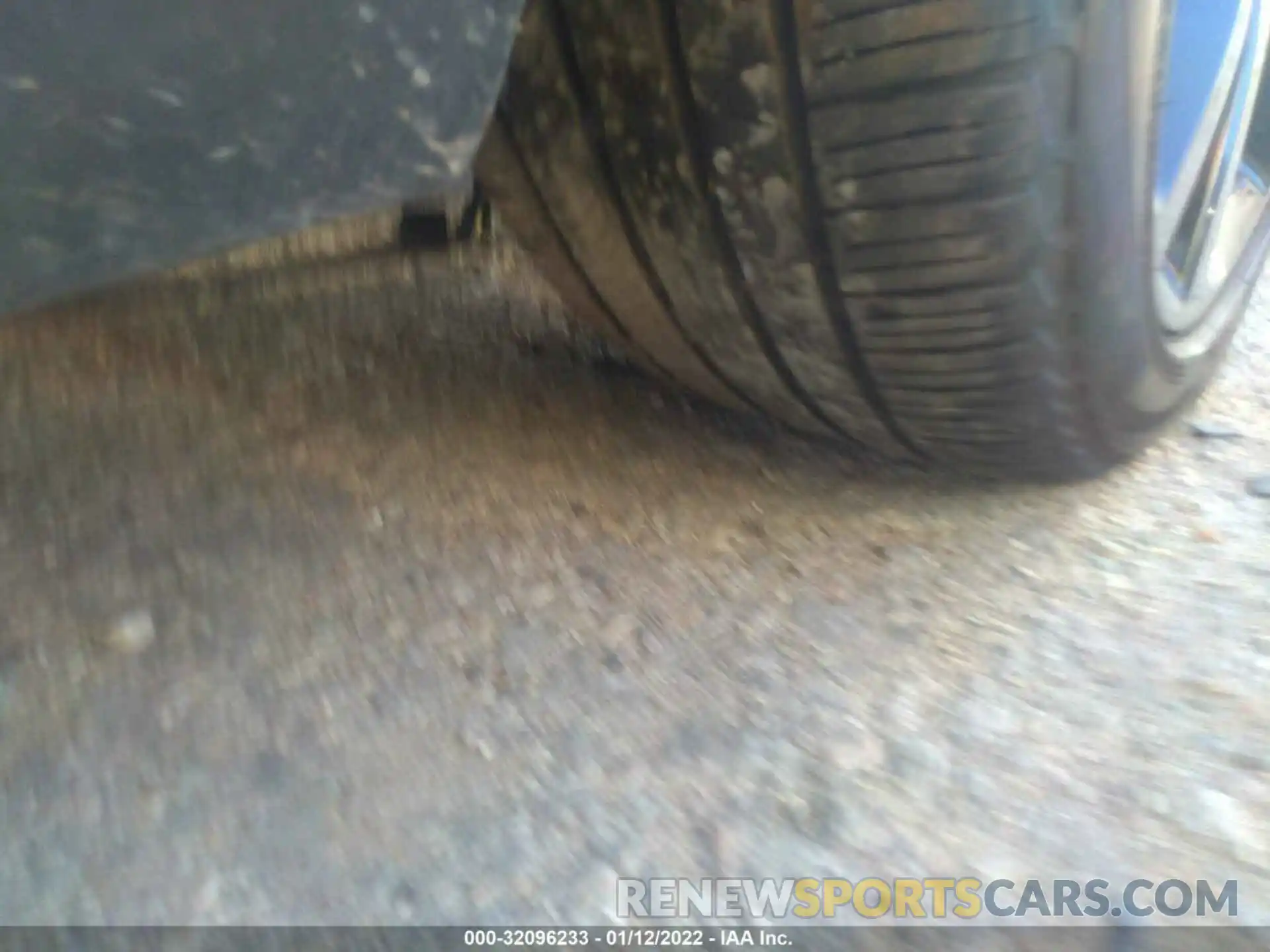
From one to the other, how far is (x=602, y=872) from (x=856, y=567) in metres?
0.34

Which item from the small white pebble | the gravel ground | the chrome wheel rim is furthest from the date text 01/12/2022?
the chrome wheel rim

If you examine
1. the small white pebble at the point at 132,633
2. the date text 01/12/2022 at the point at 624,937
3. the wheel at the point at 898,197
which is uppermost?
the wheel at the point at 898,197

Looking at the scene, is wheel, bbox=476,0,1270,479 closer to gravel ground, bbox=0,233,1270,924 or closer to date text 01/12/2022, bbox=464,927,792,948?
gravel ground, bbox=0,233,1270,924

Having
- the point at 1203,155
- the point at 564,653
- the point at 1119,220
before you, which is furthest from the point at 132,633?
the point at 1203,155

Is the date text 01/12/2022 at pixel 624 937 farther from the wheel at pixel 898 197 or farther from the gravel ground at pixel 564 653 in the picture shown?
the wheel at pixel 898 197

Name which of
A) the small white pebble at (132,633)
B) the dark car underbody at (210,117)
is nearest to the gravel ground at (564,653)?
the small white pebble at (132,633)

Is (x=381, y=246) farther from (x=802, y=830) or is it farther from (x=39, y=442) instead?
(x=802, y=830)

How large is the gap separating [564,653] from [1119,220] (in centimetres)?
45

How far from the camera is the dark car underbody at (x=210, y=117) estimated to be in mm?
391

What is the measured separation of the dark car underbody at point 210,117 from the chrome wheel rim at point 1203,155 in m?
0.44

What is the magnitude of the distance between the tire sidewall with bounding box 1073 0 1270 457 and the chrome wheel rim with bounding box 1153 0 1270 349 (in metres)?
0.03

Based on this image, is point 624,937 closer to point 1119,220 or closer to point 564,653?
point 564,653

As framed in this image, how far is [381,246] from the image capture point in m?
1.44

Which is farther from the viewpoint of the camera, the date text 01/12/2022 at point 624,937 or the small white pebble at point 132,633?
the small white pebble at point 132,633
